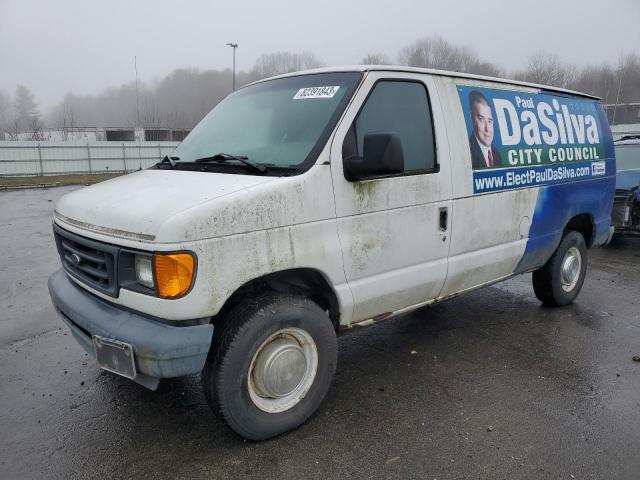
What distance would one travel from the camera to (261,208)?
2.61 metres

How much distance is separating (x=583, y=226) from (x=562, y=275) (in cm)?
66

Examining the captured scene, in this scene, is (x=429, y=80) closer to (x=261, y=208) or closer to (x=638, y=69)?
(x=261, y=208)

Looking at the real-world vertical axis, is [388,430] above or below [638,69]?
below

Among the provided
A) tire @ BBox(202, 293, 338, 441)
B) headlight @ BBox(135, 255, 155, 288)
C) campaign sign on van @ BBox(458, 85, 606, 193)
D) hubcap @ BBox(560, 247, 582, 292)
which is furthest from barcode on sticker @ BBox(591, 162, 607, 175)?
headlight @ BBox(135, 255, 155, 288)

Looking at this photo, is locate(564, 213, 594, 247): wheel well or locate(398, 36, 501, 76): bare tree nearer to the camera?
locate(564, 213, 594, 247): wheel well

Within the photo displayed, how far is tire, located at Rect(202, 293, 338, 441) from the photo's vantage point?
2666mm

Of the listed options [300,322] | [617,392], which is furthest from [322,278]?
[617,392]

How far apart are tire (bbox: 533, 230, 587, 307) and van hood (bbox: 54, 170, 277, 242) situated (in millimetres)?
3605

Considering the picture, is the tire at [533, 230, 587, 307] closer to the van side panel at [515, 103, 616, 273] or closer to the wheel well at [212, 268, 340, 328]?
the van side panel at [515, 103, 616, 273]

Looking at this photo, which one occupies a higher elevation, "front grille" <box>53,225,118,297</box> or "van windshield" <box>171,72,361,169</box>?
"van windshield" <box>171,72,361,169</box>

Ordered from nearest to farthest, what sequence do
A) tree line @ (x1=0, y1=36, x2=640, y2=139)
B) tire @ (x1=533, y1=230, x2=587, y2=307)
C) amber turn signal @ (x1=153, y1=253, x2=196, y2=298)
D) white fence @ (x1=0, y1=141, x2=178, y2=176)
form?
amber turn signal @ (x1=153, y1=253, x2=196, y2=298) → tire @ (x1=533, y1=230, x2=587, y2=307) → white fence @ (x1=0, y1=141, x2=178, y2=176) → tree line @ (x1=0, y1=36, x2=640, y2=139)

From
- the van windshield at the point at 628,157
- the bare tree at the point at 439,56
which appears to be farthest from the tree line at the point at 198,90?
the van windshield at the point at 628,157

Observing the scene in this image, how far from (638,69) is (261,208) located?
301 feet

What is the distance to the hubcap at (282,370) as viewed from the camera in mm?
2850
